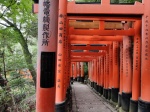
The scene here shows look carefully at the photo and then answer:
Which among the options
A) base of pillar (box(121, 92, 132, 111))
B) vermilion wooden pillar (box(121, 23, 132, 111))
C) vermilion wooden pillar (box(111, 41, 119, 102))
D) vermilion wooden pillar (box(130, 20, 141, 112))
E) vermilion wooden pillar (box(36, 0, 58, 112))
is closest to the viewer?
vermilion wooden pillar (box(36, 0, 58, 112))

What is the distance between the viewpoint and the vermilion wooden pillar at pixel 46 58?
3029 millimetres

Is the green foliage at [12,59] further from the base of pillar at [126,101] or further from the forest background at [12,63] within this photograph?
the base of pillar at [126,101]

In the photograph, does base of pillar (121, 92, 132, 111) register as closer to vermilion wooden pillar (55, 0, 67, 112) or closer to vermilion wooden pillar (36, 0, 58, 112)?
vermilion wooden pillar (55, 0, 67, 112)

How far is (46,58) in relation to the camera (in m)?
3.01

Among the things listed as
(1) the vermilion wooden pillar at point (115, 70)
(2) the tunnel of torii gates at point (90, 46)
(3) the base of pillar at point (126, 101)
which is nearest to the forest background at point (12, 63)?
(2) the tunnel of torii gates at point (90, 46)

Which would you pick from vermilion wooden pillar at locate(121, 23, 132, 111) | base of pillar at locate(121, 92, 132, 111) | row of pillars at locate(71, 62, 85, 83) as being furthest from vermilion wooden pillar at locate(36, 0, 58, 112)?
row of pillars at locate(71, 62, 85, 83)

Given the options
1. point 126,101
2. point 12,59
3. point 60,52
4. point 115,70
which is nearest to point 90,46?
point 115,70

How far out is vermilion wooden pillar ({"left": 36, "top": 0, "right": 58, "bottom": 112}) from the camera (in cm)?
303

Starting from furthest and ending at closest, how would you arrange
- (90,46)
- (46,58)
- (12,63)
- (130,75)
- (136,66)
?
(90,46) → (12,63) → (130,75) → (136,66) → (46,58)

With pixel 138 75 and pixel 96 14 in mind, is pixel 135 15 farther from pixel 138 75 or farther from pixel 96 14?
pixel 138 75

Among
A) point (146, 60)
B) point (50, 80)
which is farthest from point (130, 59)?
point (50, 80)

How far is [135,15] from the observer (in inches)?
285

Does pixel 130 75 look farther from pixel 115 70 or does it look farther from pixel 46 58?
pixel 46 58

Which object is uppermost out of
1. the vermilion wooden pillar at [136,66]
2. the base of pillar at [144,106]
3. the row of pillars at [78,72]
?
the vermilion wooden pillar at [136,66]
